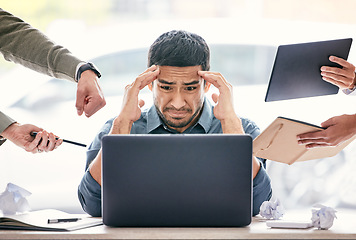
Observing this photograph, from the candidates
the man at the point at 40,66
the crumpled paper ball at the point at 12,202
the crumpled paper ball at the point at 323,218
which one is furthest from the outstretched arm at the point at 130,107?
the crumpled paper ball at the point at 323,218

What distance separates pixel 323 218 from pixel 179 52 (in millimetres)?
922

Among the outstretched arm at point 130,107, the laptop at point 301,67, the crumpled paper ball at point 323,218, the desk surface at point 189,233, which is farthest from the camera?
the outstretched arm at point 130,107

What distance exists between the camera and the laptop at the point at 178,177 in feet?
4.16

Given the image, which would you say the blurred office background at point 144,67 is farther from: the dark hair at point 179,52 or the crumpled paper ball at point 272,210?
the crumpled paper ball at point 272,210

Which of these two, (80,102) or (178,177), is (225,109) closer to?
(80,102)

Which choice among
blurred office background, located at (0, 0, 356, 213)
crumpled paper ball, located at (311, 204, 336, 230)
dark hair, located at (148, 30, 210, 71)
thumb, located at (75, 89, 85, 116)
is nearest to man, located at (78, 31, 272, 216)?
dark hair, located at (148, 30, 210, 71)

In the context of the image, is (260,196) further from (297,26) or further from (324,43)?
(297,26)

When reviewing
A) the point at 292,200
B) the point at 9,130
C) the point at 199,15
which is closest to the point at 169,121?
the point at 9,130

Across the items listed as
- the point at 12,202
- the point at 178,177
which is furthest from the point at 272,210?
the point at 12,202

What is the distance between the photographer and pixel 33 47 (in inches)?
71.2

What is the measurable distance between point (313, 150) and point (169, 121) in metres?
0.61

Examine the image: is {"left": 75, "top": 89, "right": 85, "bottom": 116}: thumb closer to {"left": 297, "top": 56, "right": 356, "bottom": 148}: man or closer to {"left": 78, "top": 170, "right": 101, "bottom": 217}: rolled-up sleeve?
{"left": 78, "top": 170, "right": 101, "bottom": 217}: rolled-up sleeve

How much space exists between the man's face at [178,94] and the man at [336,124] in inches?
18.6

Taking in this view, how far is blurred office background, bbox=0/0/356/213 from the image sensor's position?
380 cm
